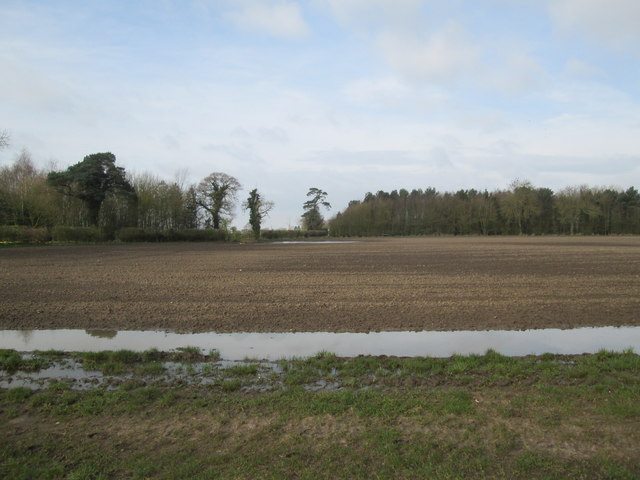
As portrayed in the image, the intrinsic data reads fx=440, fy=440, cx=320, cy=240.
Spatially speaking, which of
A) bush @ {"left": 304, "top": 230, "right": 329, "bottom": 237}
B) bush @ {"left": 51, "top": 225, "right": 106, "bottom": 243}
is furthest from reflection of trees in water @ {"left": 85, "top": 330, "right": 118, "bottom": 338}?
bush @ {"left": 304, "top": 230, "right": 329, "bottom": 237}

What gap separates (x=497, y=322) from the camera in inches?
423

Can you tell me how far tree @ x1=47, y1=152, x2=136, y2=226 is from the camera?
54406 millimetres

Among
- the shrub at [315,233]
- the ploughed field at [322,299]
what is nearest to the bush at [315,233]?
the shrub at [315,233]

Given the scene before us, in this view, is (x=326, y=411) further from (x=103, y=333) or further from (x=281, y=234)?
(x=281, y=234)

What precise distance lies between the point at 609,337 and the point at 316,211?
117 metres

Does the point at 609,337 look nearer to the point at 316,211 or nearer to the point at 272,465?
the point at 272,465

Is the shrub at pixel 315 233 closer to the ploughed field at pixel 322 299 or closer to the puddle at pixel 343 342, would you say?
the ploughed field at pixel 322 299

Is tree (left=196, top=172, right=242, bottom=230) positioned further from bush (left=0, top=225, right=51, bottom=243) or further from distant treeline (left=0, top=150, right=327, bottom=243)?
bush (left=0, top=225, right=51, bottom=243)

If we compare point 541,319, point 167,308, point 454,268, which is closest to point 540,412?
point 541,319

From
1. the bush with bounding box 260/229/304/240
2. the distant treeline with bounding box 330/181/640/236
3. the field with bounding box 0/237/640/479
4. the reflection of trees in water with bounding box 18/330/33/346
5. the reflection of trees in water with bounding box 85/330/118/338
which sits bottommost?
the reflection of trees in water with bounding box 85/330/118/338

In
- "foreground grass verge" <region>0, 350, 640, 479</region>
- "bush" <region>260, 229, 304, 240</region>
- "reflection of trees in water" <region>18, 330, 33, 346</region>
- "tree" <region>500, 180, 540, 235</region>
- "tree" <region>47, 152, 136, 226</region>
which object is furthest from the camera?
"tree" <region>500, 180, 540, 235</region>

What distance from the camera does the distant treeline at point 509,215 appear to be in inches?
3708

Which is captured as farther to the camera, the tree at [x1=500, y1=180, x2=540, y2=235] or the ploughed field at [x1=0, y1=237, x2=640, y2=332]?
the tree at [x1=500, y1=180, x2=540, y2=235]

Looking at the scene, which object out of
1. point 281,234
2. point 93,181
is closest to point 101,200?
point 93,181
